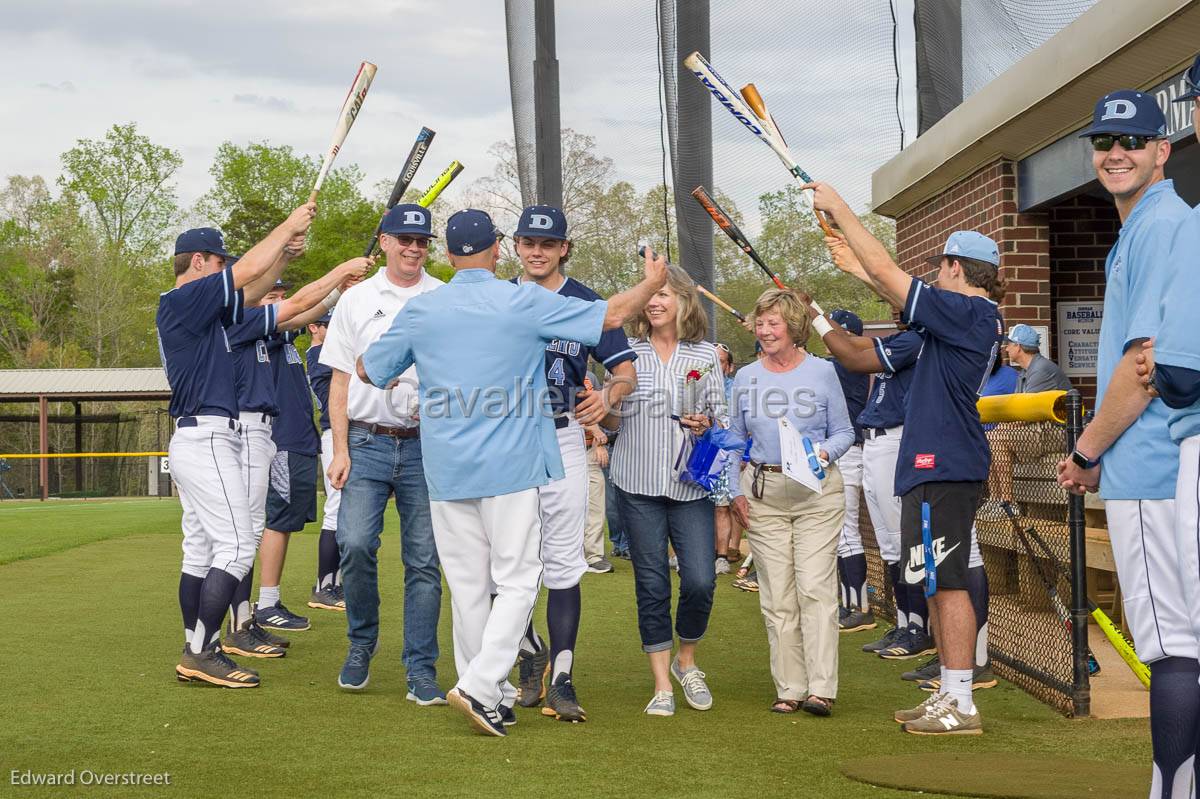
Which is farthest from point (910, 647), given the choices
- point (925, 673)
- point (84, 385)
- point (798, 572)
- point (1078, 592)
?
point (84, 385)

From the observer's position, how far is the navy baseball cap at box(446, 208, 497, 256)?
5410 mm

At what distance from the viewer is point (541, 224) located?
5734mm

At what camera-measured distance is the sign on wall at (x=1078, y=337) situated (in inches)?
363

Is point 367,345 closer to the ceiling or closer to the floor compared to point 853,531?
closer to the ceiling

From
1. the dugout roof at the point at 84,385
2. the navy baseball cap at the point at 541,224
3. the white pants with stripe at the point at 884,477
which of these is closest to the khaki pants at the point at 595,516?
the white pants with stripe at the point at 884,477

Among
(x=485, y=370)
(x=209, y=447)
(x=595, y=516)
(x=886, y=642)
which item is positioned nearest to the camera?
(x=485, y=370)

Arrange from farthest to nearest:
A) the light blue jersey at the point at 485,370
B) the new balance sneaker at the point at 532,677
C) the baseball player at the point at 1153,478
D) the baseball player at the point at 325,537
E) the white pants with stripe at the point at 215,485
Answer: the baseball player at the point at 325,537, the white pants with stripe at the point at 215,485, the new balance sneaker at the point at 532,677, the light blue jersey at the point at 485,370, the baseball player at the point at 1153,478

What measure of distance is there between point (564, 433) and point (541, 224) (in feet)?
3.23

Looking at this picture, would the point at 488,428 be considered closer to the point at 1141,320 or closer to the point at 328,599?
the point at 1141,320

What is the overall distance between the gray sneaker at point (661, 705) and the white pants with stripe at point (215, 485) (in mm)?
2278

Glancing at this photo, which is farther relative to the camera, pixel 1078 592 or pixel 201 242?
pixel 201 242

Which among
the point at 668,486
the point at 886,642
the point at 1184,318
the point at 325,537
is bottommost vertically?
the point at 886,642

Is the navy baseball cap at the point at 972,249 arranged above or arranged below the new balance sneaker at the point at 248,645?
above

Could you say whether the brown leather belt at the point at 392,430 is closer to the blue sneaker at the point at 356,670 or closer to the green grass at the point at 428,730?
the blue sneaker at the point at 356,670
